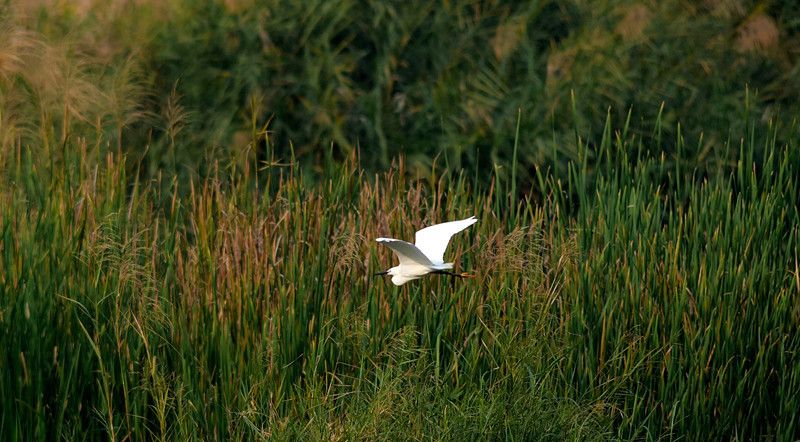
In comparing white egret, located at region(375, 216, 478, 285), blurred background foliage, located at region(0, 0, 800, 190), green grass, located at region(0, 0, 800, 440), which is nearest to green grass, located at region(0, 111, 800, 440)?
green grass, located at region(0, 0, 800, 440)

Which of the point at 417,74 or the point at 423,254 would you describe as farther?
the point at 417,74

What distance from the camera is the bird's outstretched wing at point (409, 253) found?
9.15 ft

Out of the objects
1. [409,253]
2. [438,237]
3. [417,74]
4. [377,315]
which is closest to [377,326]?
[377,315]

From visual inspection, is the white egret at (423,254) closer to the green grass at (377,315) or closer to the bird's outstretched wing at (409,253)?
the bird's outstretched wing at (409,253)

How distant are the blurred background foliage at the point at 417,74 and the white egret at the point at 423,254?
183cm

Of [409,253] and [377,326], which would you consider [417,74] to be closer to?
[377,326]

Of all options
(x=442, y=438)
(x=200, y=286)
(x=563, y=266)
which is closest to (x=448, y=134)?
(x=563, y=266)

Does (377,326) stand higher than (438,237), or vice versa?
(438,237)

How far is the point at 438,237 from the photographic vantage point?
3.21 m

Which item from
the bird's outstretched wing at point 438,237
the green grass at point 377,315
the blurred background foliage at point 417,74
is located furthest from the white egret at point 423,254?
the blurred background foliage at point 417,74

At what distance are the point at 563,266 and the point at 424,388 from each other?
78 centimetres

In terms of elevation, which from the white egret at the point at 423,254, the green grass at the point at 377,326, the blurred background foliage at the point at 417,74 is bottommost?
the green grass at the point at 377,326

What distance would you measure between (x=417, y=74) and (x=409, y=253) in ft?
Result: 8.42

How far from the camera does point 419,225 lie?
383 centimetres
